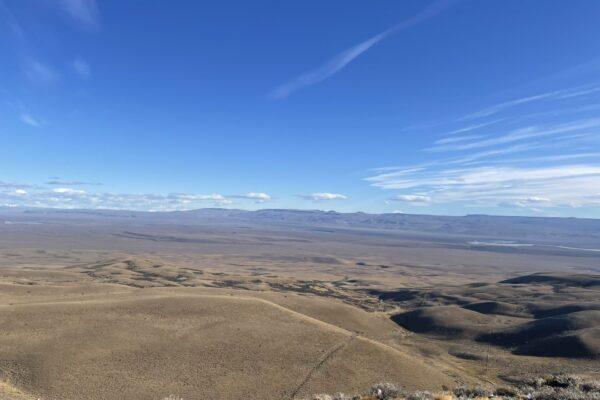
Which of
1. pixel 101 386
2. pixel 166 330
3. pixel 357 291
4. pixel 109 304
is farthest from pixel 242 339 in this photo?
pixel 357 291

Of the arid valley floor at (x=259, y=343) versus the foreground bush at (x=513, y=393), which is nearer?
the foreground bush at (x=513, y=393)

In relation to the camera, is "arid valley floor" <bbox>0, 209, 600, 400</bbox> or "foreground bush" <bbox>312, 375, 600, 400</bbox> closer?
"foreground bush" <bbox>312, 375, 600, 400</bbox>

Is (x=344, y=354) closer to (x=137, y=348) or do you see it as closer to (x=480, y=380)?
(x=480, y=380)

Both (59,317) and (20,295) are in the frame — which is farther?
(20,295)

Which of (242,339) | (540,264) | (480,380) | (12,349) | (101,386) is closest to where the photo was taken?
(101,386)

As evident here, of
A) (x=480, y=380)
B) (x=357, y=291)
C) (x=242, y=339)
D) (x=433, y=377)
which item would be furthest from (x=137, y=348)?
(x=357, y=291)

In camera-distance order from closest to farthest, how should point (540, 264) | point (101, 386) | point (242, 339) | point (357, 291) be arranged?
point (101, 386)
point (242, 339)
point (357, 291)
point (540, 264)

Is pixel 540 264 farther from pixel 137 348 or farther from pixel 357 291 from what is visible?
pixel 137 348

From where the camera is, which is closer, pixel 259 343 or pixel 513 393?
pixel 513 393

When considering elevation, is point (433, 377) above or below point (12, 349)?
below
